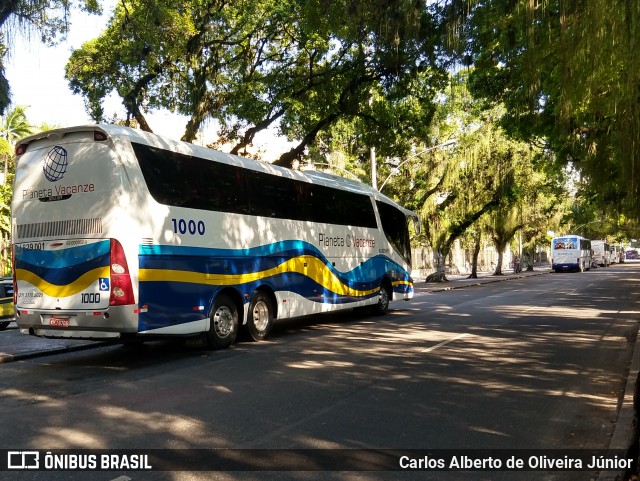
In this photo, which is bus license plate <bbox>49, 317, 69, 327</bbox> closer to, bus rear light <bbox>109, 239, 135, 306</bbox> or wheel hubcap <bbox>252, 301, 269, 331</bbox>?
bus rear light <bbox>109, 239, 135, 306</bbox>

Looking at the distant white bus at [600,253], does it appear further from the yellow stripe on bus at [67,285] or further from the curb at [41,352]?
the yellow stripe on bus at [67,285]

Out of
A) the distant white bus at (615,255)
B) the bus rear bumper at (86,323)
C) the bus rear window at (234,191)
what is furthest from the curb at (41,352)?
the distant white bus at (615,255)

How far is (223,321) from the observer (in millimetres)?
10391

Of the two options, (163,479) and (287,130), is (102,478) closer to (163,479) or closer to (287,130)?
(163,479)

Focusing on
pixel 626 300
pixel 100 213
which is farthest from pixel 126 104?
pixel 626 300

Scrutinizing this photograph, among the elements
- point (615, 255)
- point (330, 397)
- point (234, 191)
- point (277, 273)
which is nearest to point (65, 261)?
point (234, 191)

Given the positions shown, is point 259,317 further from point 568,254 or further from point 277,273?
point 568,254

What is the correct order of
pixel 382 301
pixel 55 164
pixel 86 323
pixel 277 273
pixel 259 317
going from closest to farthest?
pixel 86 323
pixel 55 164
pixel 259 317
pixel 277 273
pixel 382 301

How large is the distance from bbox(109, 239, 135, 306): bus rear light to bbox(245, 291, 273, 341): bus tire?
3.17 meters


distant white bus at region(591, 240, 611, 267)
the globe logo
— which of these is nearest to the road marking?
the globe logo

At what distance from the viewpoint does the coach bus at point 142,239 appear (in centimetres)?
838

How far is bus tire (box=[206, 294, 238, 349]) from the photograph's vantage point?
10.1 meters

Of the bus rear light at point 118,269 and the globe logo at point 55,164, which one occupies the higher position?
the globe logo at point 55,164

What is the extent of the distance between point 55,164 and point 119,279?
2302mm
